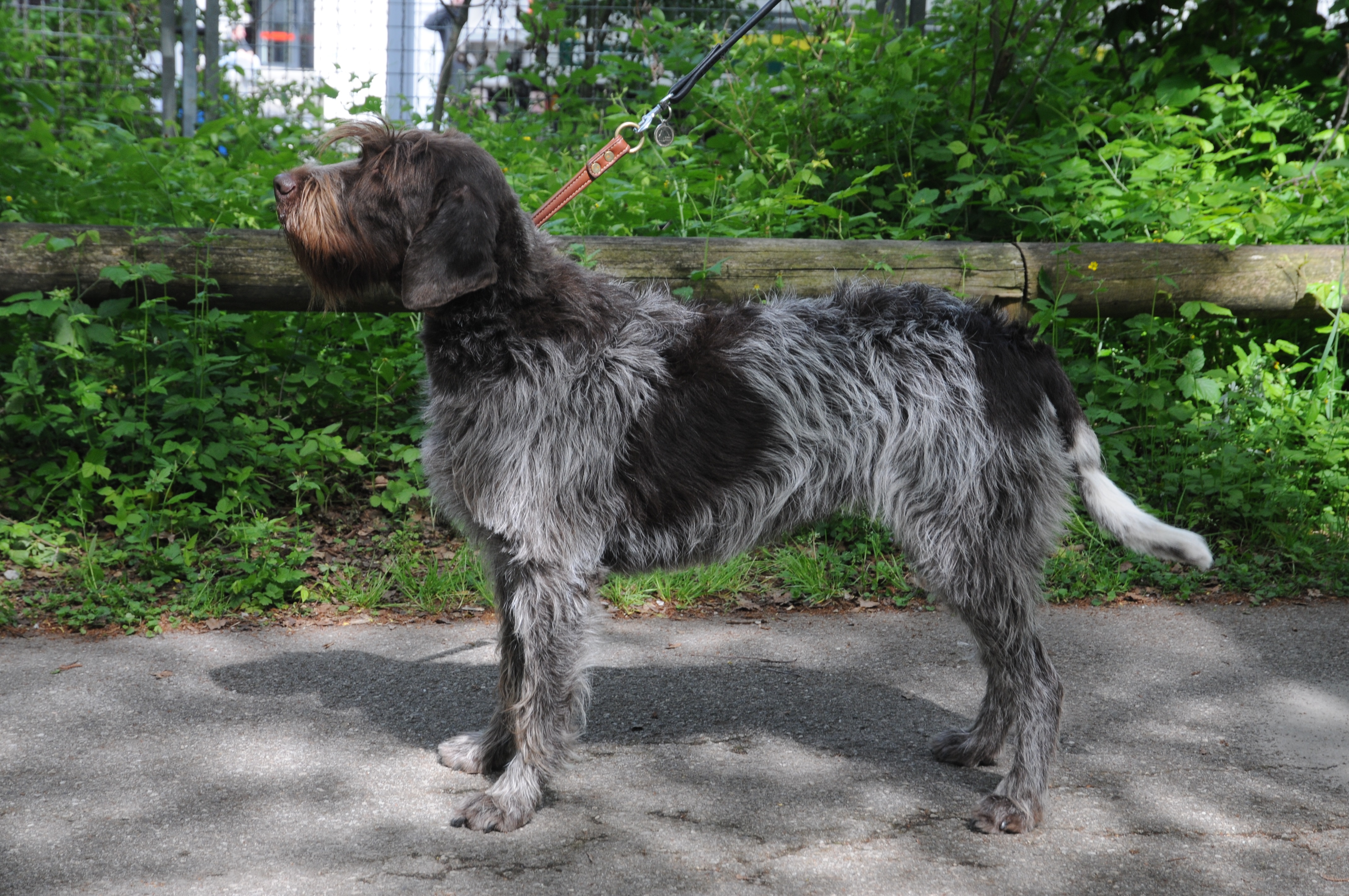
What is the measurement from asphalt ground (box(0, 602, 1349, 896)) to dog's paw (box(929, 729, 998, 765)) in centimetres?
4

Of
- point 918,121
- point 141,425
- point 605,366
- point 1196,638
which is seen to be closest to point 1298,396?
point 1196,638

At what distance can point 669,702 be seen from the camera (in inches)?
156

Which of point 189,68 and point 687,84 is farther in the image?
point 189,68

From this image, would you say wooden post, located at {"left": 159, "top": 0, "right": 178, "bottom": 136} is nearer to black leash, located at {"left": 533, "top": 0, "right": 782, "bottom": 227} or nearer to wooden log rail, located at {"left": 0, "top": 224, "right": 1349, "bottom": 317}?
wooden log rail, located at {"left": 0, "top": 224, "right": 1349, "bottom": 317}

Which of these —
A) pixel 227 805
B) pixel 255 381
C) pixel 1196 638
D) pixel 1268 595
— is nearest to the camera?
pixel 227 805

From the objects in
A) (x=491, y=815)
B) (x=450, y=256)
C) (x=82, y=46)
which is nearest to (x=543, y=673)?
(x=491, y=815)

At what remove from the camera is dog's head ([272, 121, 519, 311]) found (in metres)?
3.11

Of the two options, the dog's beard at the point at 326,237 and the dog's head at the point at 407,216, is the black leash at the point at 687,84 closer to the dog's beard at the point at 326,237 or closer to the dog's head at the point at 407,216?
the dog's head at the point at 407,216

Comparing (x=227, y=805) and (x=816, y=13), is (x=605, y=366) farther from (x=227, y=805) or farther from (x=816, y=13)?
(x=816, y=13)

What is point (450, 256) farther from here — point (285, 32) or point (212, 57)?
point (285, 32)

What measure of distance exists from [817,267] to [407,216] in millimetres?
2617

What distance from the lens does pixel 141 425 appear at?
501 cm

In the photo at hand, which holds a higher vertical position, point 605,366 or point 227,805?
point 605,366

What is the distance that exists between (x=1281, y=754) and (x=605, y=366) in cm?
258
